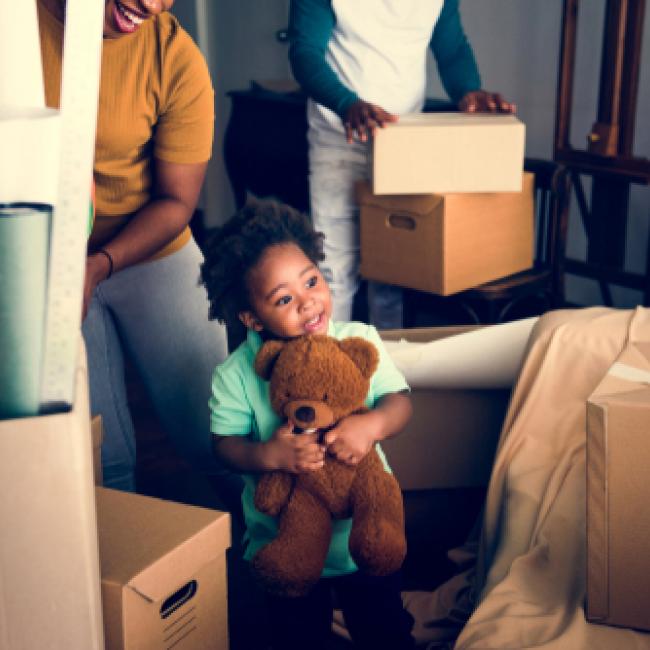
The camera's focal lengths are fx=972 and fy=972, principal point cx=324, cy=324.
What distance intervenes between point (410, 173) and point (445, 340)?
0.73 metres

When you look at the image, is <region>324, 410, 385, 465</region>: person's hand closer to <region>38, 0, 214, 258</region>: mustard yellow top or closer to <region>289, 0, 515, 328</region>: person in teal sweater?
<region>38, 0, 214, 258</region>: mustard yellow top

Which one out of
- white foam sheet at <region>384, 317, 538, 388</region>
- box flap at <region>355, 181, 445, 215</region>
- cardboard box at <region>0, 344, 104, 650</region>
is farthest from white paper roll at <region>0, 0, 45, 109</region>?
box flap at <region>355, 181, 445, 215</region>

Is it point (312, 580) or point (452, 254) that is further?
point (452, 254)

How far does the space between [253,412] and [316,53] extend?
4.41 ft

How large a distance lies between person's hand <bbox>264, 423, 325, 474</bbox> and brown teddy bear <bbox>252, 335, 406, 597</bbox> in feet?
0.06

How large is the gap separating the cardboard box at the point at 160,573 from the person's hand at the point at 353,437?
0.19 metres

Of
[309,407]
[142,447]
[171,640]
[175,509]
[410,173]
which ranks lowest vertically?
[142,447]

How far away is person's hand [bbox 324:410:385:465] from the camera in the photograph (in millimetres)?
1360

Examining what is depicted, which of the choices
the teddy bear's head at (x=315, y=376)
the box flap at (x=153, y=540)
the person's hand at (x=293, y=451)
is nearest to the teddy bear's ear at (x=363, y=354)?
the teddy bear's head at (x=315, y=376)

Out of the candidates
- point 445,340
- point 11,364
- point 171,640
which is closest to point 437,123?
point 445,340

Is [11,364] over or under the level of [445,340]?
over

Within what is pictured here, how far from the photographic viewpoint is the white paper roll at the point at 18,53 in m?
0.79

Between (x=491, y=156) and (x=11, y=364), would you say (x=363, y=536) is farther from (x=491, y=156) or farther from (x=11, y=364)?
(x=491, y=156)

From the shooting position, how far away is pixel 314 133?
273 centimetres
